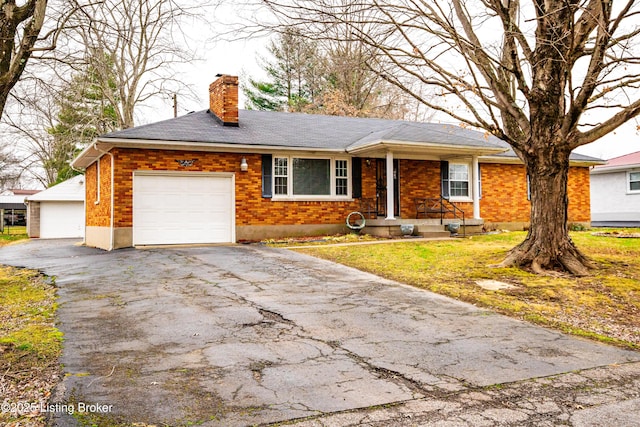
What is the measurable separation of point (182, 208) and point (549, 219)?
9776 mm

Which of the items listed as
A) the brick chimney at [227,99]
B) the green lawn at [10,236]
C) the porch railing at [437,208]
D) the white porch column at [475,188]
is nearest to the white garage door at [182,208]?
the brick chimney at [227,99]

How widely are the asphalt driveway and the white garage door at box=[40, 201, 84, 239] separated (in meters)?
21.7

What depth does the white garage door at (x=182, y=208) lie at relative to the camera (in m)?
13.7

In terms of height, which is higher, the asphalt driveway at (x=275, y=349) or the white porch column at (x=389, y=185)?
the white porch column at (x=389, y=185)

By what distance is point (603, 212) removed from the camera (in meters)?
24.8

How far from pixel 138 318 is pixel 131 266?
4.57 metres

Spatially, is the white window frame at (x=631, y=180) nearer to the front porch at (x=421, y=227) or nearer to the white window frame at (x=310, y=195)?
the front porch at (x=421, y=227)

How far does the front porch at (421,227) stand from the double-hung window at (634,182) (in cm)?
1173

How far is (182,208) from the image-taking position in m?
14.2

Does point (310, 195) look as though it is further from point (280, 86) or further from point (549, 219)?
point (280, 86)

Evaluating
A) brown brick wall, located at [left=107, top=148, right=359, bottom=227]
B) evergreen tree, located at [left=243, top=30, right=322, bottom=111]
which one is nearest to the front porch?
brown brick wall, located at [left=107, top=148, right=359, bottom=227]

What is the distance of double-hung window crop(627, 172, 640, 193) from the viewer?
23.3 metres

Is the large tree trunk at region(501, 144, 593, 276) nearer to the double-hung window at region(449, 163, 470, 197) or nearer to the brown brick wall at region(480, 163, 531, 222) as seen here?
the double-hung window at region(449, 163, 470, 197)

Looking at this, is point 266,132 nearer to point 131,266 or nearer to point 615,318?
point 131,266
